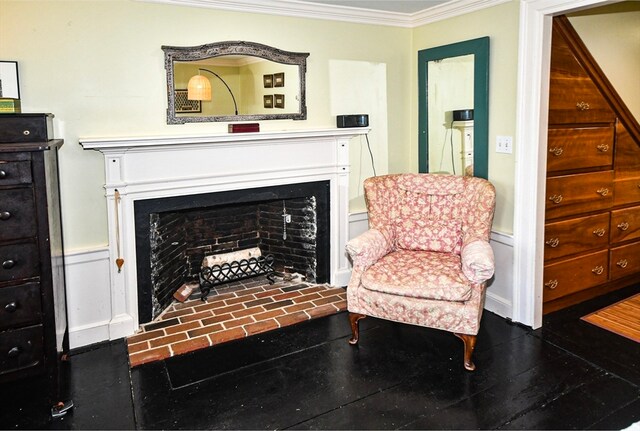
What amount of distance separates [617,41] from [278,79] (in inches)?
93.9

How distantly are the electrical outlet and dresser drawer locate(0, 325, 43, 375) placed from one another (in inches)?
109

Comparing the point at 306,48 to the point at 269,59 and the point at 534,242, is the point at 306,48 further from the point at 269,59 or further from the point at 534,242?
the point at 534,242

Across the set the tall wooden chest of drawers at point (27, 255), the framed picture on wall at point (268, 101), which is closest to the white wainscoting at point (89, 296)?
the tall wooden chest of drawers at point (27, 255)

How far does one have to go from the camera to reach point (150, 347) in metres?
2.91

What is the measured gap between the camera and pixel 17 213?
7.22ft

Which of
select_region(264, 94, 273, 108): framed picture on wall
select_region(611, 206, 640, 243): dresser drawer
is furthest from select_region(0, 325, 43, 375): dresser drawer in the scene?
select_region(611, 206, 640, 243): dresser drawer

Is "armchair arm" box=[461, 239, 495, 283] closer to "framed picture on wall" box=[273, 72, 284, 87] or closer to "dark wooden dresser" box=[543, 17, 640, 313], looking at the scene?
"dark wooden dresser" box=[543, 17, 640, 313]

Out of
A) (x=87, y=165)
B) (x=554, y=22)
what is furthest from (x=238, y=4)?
(x=554, y=22)

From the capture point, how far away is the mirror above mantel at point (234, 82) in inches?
119

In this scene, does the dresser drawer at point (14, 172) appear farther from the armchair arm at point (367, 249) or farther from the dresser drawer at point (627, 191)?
the dresser drawer at point (627, 191)

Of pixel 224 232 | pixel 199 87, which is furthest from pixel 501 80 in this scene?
pixel 224 232

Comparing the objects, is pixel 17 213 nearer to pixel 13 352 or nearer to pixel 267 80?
pixel 13 352

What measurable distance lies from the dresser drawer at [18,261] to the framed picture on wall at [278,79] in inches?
70.4

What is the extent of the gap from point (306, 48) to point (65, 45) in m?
1.50
